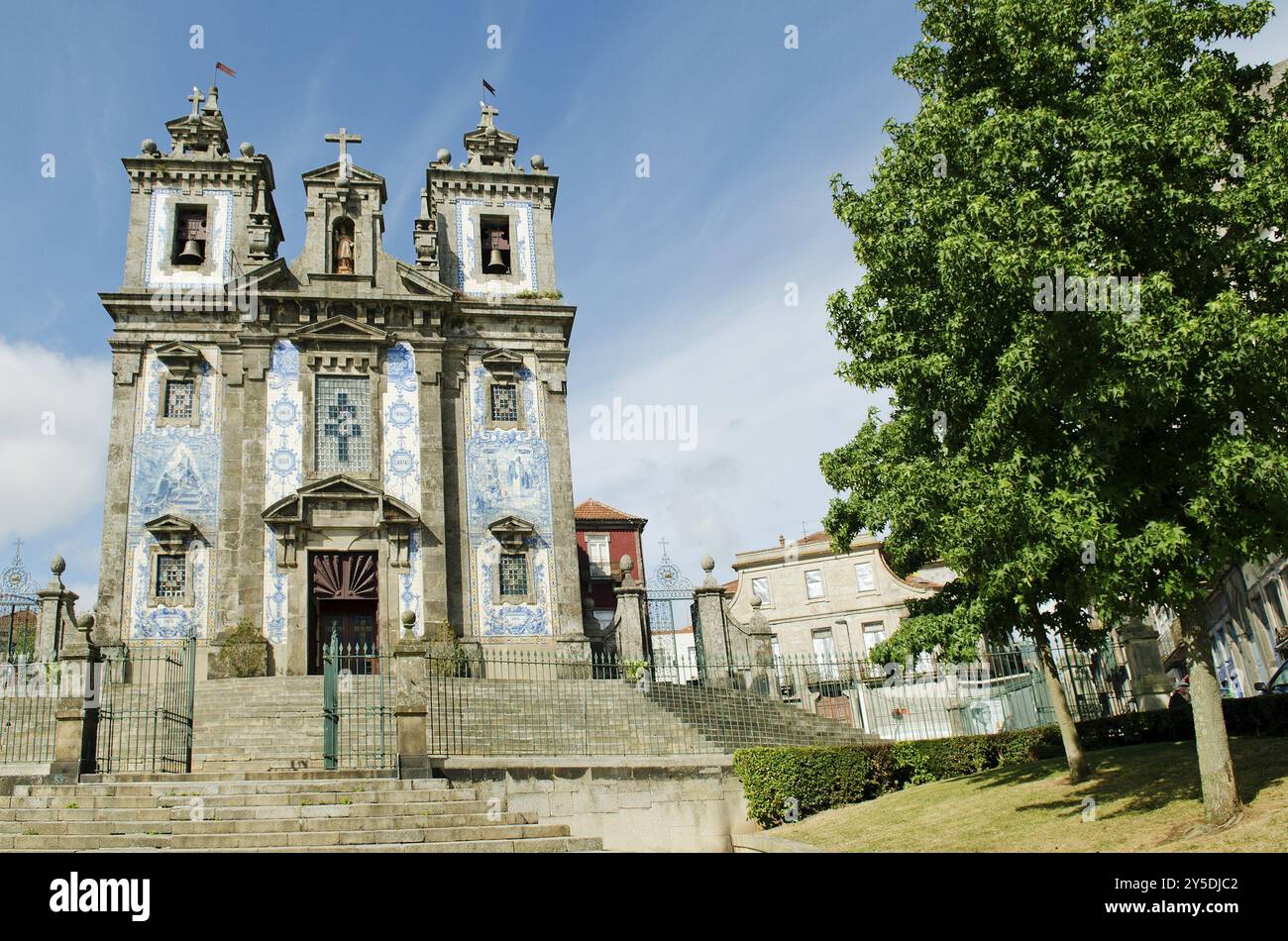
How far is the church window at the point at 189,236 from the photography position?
92.3ft

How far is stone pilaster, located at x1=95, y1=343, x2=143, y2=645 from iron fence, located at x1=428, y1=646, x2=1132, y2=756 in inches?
314

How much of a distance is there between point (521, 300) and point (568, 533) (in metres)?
7.32

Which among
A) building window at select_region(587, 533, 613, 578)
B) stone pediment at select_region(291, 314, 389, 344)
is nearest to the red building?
building window at select_region(587, 533, 613, 578)

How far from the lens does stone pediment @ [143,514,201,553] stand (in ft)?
81.3

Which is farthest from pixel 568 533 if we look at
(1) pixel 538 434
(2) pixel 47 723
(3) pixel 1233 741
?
(3) pixel 1233 741

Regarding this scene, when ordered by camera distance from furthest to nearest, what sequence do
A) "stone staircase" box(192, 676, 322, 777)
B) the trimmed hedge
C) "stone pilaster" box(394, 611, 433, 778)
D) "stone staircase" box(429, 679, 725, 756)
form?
"stone staircase" box(429, 679, 725, 756)
the trimmed hedge
"stone staircase" box(192, 676, 322, 777)
"stone pilaster" box(394, 611, 433, 778)

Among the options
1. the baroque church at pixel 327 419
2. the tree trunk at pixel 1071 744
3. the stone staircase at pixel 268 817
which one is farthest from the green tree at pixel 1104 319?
the baroque church at pixel 327 419

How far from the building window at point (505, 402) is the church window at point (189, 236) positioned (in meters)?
9.19

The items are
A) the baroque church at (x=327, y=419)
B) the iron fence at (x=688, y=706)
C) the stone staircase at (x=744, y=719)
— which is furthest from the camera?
the baroque church at (x=327, y=419)

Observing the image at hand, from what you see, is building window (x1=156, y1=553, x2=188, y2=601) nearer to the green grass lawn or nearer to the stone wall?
the stone wall

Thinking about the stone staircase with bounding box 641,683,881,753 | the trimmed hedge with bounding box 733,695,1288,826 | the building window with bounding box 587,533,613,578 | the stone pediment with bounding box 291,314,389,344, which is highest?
the stone pediment with bounding box 291,314,389,344

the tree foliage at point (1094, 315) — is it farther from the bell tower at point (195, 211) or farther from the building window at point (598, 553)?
the building window at point (598, 553)
